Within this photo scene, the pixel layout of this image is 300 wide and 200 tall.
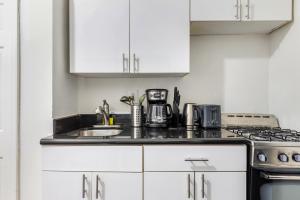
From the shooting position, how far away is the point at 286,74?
194 centimetres

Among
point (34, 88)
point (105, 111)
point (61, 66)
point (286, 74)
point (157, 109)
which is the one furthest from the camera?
point (105, 111)

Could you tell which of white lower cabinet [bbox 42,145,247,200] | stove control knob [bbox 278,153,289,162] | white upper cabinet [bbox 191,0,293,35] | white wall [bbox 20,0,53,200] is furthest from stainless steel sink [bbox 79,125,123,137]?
stove control knob [bbox 278,153,289,162]

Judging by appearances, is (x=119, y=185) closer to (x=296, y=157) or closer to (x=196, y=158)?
(x=196, y=158)

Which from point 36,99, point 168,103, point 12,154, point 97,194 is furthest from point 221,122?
point 12,154

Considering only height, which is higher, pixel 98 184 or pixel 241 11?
pixel 241 11

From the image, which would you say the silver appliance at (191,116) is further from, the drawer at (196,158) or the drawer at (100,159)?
the drawer at (100,159)

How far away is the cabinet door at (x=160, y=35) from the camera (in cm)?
184

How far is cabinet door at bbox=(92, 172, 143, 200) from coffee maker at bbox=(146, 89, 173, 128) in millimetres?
599

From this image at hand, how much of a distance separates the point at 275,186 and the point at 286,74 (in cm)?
90

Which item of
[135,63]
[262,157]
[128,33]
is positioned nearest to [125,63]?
[135,63]

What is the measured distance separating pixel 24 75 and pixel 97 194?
2.95ft

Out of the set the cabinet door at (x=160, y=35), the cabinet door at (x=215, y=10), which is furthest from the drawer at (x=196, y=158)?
the cabinet door at (x=215, y=10)

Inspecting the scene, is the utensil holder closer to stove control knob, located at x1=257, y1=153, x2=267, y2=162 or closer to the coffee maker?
the coffee maker

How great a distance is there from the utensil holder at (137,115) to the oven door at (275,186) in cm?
99
